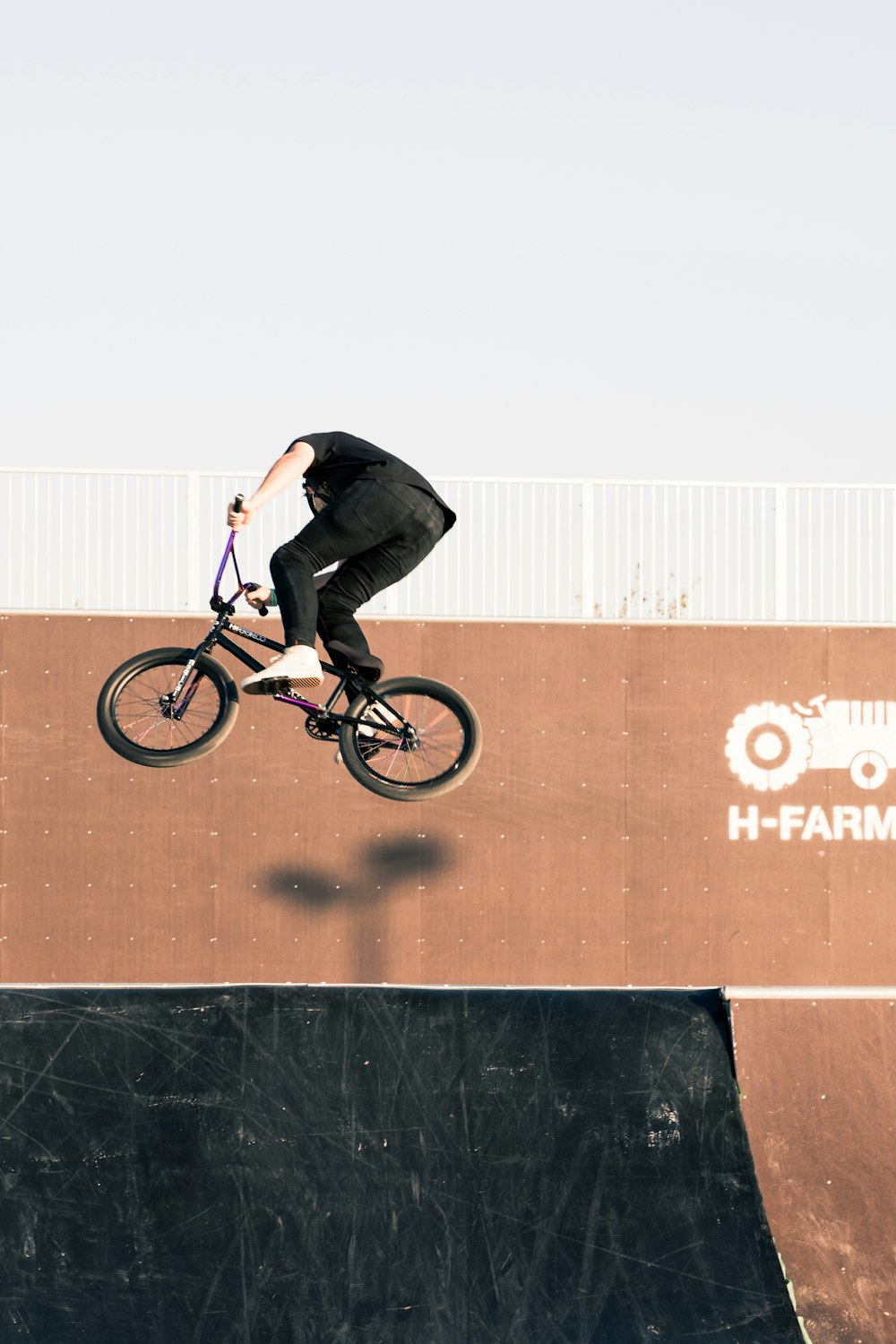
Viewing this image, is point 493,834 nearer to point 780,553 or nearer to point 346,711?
point 780,553

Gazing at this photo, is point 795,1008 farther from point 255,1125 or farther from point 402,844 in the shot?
point 402,844

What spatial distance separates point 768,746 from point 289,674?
891 cm

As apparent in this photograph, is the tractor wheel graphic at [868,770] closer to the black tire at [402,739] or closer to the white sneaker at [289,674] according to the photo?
the black tire at [402,739]

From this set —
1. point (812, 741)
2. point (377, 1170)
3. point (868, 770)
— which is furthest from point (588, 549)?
point (377, 1170)

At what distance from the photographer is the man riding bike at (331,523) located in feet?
24.1

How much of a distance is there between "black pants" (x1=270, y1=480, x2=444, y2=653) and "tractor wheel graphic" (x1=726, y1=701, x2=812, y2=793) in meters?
8.07

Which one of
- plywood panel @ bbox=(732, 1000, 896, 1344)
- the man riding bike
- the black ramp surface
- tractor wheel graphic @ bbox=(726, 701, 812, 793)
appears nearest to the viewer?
the black ramp surface

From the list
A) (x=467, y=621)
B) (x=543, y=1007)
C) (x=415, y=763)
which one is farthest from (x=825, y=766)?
(x=543, y=1007)

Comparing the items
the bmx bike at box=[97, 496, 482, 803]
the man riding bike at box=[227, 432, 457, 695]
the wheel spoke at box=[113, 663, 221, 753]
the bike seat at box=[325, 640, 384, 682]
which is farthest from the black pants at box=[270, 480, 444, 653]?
the wheel spoke at box=[113, 663, 221, 753]

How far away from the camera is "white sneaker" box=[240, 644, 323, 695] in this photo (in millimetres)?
7301

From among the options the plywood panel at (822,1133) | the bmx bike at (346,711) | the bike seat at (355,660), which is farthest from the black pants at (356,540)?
the plywood panel at (822,1133)

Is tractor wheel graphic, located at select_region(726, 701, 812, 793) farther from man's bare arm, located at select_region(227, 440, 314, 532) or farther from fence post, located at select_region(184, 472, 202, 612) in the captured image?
man's bare arm, located at select_region(227, 440, 314, 532)

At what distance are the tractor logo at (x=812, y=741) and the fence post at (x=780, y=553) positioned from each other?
3.27ft

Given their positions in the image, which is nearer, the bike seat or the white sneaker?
the white sneaker
